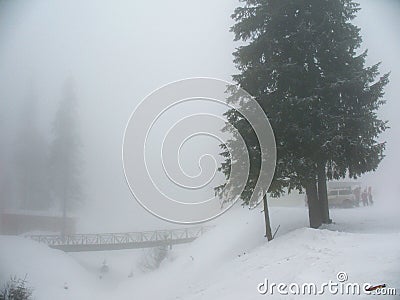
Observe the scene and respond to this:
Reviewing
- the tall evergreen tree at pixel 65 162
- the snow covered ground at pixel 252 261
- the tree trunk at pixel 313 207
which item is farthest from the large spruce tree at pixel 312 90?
the tall evergreen tree at pixel 65 162

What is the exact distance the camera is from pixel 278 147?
11617mm

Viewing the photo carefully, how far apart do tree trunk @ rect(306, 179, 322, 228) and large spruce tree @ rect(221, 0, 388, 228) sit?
37mm

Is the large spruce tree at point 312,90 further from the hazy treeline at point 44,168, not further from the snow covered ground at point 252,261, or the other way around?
the hazy treeline at point 44,168

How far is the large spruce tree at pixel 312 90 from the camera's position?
37.7 ft

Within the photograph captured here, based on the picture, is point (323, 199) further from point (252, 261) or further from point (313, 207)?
point (252, 261)

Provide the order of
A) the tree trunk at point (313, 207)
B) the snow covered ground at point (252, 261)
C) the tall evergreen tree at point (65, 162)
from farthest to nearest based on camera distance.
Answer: the tall evergreen tree at point (65, 162)
the tree trunk at point (313, 207)
the snow covered ground at point (252, 261)

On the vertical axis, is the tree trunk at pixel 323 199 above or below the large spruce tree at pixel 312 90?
below

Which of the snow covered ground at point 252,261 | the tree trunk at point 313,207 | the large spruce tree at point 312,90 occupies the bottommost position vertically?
the snow covered ground at point 252,261

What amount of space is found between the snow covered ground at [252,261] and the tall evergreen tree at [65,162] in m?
11.6

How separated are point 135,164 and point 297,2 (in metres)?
20.3

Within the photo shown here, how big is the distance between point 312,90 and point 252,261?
6.71 metres

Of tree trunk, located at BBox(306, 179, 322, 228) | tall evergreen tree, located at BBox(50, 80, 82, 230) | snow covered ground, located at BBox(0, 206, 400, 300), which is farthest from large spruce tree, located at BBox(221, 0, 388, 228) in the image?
tall evergreen tree, located at BBox(50, 80, 82, 230)

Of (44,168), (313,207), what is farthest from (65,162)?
(313,207)

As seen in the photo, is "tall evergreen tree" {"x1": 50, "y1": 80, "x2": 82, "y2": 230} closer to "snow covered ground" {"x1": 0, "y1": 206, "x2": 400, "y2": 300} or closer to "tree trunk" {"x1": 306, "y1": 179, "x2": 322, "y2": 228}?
"snow covered ground" {"x1": 0, "y1": 206, "x2": 400, "y2": 300}
